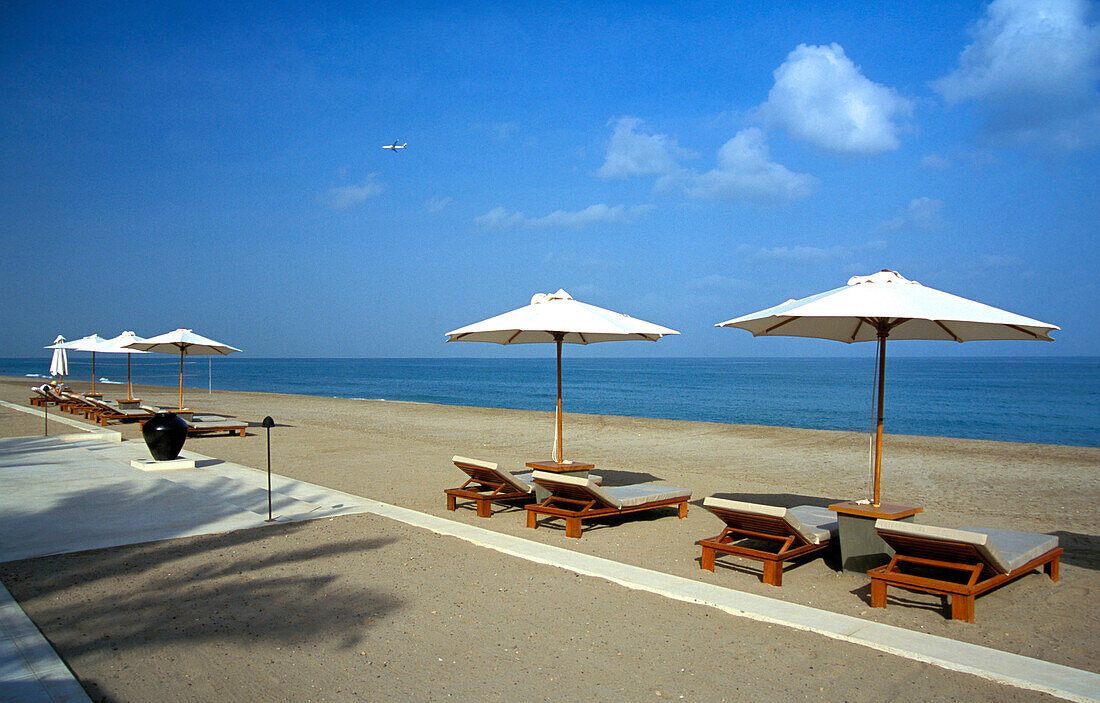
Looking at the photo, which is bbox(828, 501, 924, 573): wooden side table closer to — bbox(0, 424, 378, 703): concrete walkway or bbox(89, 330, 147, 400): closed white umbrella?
bbox(0, 424, 378, 703): concrete walkway

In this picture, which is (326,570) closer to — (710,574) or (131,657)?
(131,657)

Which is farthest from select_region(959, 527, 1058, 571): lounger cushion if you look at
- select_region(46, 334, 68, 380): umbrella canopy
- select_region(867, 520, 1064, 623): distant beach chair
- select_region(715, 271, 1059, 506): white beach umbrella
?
select_region(46, 334, 68, 380): umbrella canopy

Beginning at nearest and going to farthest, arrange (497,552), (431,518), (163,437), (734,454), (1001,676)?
(1001,676)
(497,552)
(431,518)
(163,437)
(734,454)

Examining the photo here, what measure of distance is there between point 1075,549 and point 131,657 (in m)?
7.78

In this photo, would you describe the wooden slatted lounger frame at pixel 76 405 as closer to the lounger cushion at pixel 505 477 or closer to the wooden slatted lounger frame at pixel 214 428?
the wooden slatted lounger frame at pixel 214 428

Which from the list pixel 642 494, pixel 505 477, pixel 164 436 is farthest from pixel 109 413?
pixel 642 494

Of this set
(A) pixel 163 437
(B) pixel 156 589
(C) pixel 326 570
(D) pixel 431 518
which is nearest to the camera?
(B) pixel 156 589

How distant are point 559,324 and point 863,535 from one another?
11.7 ft

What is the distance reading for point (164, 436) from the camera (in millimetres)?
11055

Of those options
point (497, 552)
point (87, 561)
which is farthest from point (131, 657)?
point (497, 552)

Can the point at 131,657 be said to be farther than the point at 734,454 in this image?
No

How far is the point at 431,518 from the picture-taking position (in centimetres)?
784

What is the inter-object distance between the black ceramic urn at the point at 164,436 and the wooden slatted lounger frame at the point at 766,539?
8.32m

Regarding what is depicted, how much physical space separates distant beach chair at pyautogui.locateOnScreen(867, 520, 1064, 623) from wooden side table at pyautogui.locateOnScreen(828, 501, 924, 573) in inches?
8.1
